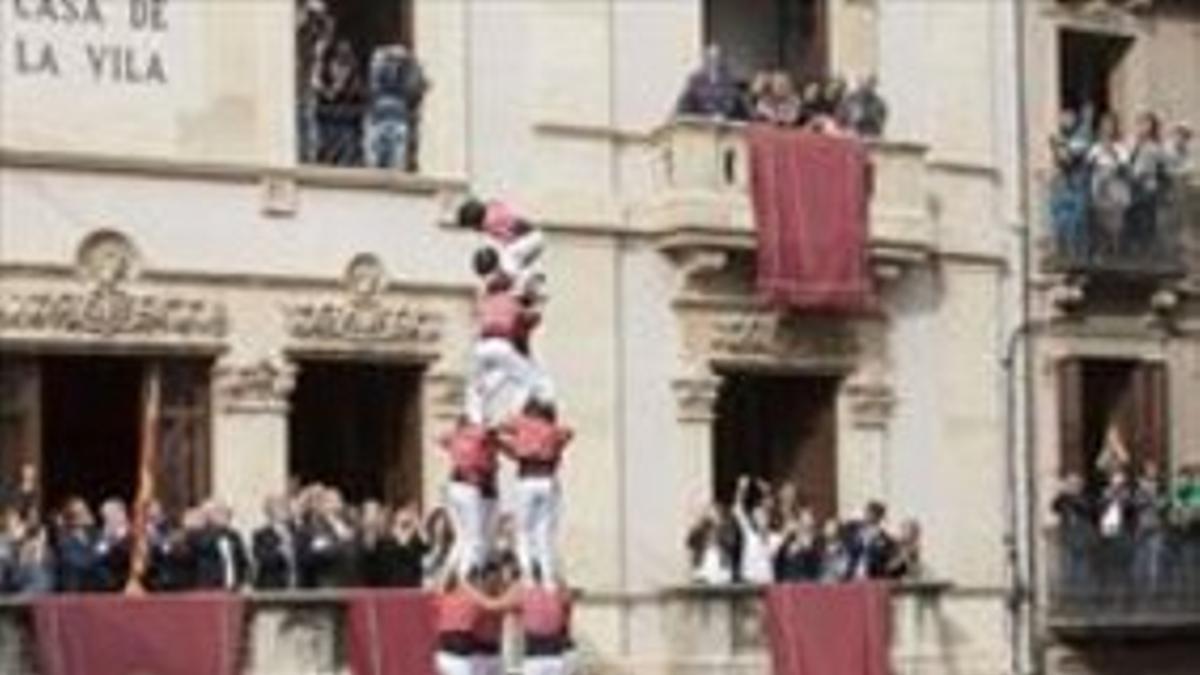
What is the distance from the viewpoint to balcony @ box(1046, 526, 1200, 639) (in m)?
36.8

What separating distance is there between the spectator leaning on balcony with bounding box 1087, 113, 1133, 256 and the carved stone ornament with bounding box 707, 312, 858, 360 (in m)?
3.70

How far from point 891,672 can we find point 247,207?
813 cm

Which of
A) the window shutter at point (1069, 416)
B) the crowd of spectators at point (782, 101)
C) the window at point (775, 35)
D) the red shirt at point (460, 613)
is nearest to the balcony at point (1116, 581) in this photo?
the window shutter at point (1069, 416)

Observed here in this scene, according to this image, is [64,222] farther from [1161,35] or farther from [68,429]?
[1161,35]

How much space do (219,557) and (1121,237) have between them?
41.9 feet

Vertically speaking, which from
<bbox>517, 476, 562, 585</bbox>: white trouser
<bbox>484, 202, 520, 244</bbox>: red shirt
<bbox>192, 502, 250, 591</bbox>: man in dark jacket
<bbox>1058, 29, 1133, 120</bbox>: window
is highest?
<bbox>1058, 29, 1133, 120</bbox>: window

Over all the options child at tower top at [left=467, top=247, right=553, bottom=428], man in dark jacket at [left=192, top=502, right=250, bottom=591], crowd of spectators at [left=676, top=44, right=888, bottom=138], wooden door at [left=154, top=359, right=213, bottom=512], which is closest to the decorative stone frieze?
crowd of spectators at [left=676, top=44, right=888, bottom=138]

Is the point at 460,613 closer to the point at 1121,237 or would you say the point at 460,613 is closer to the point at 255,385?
the point at 255,385

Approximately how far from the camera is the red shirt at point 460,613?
22.0m

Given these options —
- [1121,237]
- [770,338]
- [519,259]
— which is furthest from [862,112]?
[519,259]

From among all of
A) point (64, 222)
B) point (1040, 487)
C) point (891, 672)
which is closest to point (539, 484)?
point (64, 222)

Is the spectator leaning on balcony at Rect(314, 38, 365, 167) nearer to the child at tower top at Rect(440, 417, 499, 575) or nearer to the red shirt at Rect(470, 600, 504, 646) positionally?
the child at tower top at Rect(440, 417, 499, 575)

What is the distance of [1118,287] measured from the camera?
125ft

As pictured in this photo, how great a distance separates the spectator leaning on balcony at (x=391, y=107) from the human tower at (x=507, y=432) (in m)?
9.89
